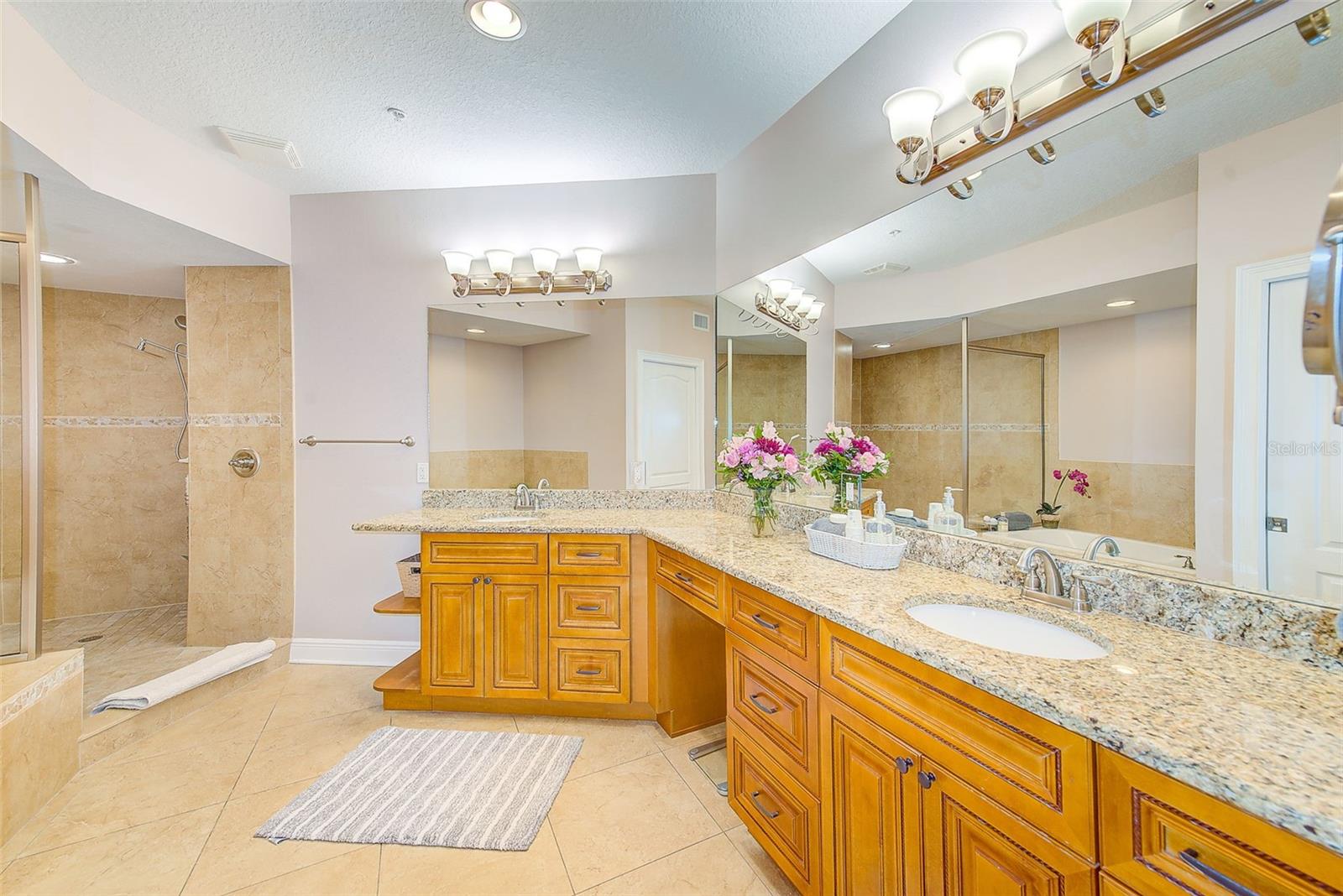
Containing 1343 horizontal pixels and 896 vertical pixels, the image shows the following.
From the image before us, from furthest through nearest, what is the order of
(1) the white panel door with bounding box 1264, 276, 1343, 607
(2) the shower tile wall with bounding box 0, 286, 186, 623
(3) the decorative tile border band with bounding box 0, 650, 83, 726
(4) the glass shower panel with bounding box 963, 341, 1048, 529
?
1. (2) the shower tile wall with bounding box 0, 286, 186, 623
2. (3) the decorative tile border band with bounding box 0, 650, 83, 726
3. (4) the glass shower panel with bounding box 963, 341, 1048, 529
4. (1) the white panel door with bounding box 1264, 276, 1343, 607

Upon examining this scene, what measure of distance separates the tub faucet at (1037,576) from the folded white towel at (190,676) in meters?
3.29

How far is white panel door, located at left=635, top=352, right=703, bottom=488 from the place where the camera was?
2824 mm

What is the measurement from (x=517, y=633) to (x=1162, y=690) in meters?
2.13

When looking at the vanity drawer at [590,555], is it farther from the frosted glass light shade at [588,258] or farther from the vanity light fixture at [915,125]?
the vanity light fixture at [915,125]

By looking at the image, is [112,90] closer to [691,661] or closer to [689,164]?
[689,164]

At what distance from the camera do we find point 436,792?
1903 mm

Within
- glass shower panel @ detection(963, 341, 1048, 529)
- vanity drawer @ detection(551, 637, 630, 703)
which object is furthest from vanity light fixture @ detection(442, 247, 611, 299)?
glass shower panel @ detection(963, 341, 1048, 529)

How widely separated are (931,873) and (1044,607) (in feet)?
2.01

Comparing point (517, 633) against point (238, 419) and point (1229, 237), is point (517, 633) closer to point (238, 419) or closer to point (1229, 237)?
point (238, 419)

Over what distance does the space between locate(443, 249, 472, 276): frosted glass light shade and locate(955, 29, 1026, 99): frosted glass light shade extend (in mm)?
2352

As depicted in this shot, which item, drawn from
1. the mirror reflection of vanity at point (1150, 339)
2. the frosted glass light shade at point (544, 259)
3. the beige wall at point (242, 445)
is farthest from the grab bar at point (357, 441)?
the mirror reflection of vanity at point (1150, 339)

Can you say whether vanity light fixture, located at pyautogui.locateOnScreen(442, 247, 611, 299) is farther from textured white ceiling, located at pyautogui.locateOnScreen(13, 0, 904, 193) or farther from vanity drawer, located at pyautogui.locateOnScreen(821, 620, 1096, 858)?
vanity drawer, located at pyautogui.locateOnScreen(821, 620, 1096, 858)

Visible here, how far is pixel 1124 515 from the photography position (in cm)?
123

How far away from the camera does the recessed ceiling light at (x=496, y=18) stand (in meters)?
1.73
